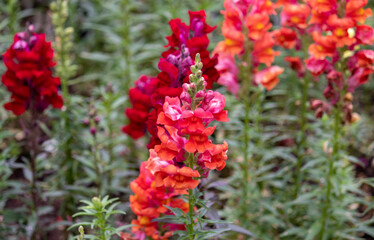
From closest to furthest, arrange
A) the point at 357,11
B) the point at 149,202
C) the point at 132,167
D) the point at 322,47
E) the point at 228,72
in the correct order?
the point at 149,202 → the point at 357,11 → the point at 322,47 → the point at 228,72 → the point at 132,167

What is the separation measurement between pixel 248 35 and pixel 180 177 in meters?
1.31

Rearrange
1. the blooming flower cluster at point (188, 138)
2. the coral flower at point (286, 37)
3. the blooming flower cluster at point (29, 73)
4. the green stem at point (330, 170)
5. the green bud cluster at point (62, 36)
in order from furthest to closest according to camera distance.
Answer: the green bud cluster at point (62, 36)
the coral flower at point (286, 37)
the green stem at point (330, 170)
the blooming flower cluster at point (29, 73)
the blooming flower cluster at point (188, 138)

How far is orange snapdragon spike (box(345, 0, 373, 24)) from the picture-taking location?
8.56 ft

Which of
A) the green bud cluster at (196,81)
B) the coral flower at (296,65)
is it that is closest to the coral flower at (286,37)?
the coral flower at (296,65)

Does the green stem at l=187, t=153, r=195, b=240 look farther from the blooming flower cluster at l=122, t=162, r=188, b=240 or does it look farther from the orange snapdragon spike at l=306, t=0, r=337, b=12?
the orange snapdragon spike at l=306, t=0, r=337, b=12

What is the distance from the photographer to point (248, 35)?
2854 millimetres

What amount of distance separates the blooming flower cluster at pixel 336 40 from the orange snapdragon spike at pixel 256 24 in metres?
0.30

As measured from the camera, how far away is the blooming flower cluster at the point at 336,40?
8.76ft

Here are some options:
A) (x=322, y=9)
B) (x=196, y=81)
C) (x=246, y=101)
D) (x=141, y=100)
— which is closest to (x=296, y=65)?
(x=246, y=101)

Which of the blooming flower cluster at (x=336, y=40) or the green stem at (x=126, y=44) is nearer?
the blooming flower cluster at (x=336, y=40)

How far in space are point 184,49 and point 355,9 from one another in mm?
1202

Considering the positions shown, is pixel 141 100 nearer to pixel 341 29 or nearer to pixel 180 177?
pixel 180 177

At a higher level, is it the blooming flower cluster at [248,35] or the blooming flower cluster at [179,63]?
the blooming flower cluster at [248,35]

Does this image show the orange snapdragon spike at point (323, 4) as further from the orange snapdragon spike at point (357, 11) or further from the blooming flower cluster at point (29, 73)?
the blooming flower cluster at point (29, 73)
